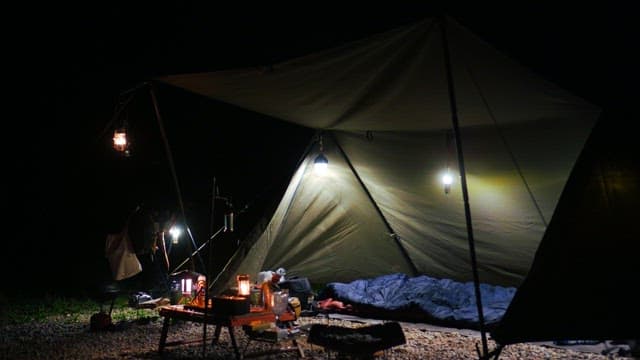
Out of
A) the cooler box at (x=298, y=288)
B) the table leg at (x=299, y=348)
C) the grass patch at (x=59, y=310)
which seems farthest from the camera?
the grass patch at (x=59, y=310)

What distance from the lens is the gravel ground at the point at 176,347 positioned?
450 centimetres

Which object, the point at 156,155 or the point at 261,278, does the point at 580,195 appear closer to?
the point at 261,278

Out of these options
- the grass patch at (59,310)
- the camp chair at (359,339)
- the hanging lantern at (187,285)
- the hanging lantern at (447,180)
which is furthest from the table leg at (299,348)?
the hanging lantern at (447,180)

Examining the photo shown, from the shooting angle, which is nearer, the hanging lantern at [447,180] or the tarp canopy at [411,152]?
the tarp canopy at [411,152]

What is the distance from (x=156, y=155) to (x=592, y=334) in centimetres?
1077

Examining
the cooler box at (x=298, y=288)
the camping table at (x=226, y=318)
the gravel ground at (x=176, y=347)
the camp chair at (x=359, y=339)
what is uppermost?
the cooler box at (x=298, y=288)

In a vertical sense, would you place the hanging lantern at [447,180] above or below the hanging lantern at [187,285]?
above

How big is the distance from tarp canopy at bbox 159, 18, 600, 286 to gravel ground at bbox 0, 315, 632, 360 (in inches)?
44.8

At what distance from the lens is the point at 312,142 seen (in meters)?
6.55

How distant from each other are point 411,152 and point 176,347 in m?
3.15

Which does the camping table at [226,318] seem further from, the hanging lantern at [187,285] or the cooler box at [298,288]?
the cooler box at [298,288]

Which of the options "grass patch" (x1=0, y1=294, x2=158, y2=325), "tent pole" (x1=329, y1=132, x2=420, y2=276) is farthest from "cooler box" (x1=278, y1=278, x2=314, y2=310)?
"grass patch" (x1=0, y1=294, x2=158, y2=325)

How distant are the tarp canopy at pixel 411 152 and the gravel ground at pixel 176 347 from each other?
1138 mm

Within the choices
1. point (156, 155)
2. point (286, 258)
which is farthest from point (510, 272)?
point (156, 155)
